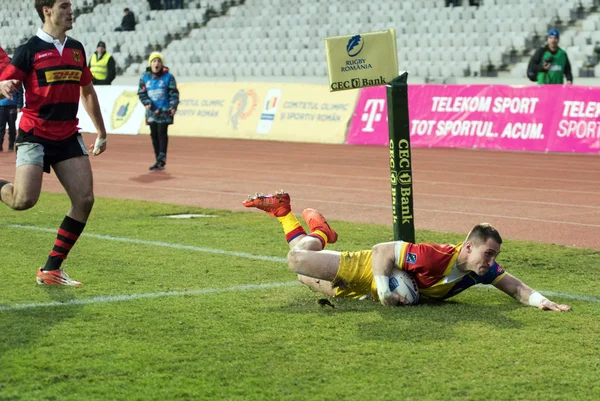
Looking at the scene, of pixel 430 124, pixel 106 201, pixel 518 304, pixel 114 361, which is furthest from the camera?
pixel 430 124

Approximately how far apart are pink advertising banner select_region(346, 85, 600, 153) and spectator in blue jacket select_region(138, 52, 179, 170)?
646cm

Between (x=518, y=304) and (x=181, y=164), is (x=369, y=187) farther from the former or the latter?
(x=518, y=304)

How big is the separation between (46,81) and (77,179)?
716mm

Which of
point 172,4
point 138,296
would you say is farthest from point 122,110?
point 138,296

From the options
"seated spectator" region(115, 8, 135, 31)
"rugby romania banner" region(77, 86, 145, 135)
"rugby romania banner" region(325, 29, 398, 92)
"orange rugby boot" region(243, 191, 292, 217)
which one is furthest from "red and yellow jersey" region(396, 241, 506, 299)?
"seated spectator" region(115, 8, 135, 31)

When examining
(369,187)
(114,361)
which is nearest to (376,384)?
(114,361)

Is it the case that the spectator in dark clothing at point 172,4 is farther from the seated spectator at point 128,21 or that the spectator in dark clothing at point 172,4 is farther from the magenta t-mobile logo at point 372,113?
the magenta t-mobile logo at point 372,113

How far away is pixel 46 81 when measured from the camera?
24.7 feet

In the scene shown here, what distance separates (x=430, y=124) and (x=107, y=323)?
1744 cm

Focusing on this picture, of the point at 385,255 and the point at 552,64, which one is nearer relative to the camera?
the point at 385,255

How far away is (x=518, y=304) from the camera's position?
7.18 m

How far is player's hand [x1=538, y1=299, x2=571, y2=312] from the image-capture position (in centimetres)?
695

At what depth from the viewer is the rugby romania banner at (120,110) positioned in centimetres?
2866

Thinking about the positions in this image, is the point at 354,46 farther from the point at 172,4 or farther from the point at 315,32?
the point at 172,4
